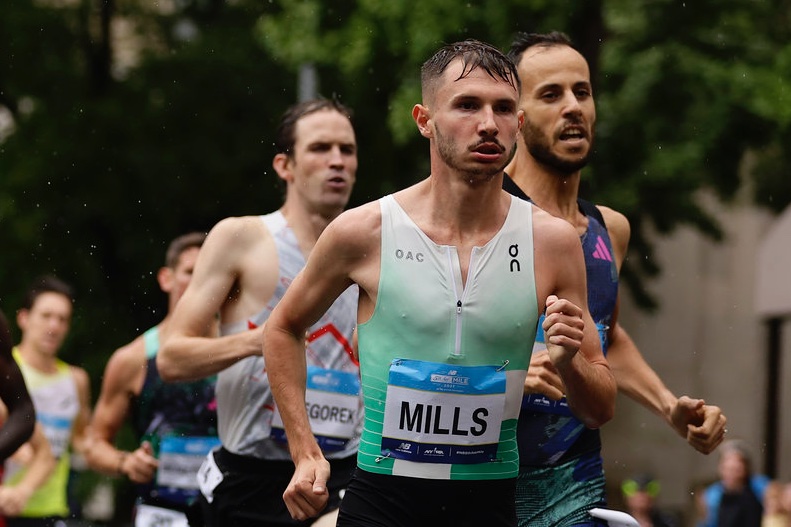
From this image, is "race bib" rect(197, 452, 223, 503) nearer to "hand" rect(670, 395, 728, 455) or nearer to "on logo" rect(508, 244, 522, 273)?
"hand" rect(670, 395, 728, 455)

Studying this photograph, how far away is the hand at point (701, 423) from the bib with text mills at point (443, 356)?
980 millimetres

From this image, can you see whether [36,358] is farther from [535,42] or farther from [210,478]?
[535,42]

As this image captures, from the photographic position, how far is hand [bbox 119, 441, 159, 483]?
Answer: 26.5ft

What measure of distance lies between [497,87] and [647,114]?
11567 mm

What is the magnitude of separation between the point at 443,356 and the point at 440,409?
0.50 feet

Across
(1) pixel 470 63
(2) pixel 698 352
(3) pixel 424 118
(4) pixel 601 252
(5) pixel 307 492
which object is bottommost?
(5) pixel 307 492

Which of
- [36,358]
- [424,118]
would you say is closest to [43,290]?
[36,358]

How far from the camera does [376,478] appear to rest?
4734 mm

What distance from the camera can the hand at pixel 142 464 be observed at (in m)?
8.08

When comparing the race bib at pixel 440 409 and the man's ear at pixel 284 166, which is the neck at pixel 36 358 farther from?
→ the race bib at pixel 440 409

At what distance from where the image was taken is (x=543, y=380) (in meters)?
5.26

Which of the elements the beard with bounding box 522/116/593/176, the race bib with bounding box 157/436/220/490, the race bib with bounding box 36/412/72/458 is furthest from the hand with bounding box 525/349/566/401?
the race bib with bounding box 36/412/72/458

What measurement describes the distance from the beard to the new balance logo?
28 cm

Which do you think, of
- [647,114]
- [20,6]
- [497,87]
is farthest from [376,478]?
[20,6]
